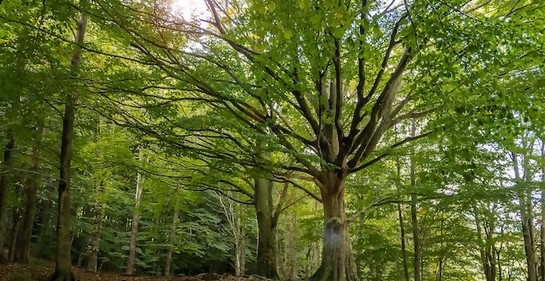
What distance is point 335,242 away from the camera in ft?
27.8

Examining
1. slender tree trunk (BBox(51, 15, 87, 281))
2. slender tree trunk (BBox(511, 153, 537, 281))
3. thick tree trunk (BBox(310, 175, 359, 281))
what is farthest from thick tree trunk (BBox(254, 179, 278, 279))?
slender tree trunk (BBox(511, 153, 537, 281))

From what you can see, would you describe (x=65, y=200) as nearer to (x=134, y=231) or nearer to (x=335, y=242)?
(x=335, y=242)

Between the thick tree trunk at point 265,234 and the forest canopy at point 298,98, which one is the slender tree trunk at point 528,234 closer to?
the forest canopy at point 298,98

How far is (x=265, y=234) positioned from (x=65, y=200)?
5067 mm

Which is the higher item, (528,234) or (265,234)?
(528,234)

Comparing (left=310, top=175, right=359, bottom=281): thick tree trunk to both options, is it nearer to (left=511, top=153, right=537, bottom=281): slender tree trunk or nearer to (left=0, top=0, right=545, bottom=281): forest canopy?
(left=0, top=0, right=545, bottom=281): forest canopy

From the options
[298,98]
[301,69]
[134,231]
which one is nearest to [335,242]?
[298,98]

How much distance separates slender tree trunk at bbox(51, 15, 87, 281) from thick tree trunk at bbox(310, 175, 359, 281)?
4.98 meters

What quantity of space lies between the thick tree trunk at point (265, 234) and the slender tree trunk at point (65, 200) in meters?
4.68

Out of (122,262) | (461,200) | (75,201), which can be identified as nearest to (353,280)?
(461,200)

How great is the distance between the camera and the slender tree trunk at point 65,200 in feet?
24.3

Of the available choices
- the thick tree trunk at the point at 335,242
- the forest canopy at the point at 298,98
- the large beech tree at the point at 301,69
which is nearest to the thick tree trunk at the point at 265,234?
the forest canopy at the point at 298,98

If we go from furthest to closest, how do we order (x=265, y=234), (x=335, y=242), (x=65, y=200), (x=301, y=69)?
1. (x=265, y=234)
2. (x=335, y=242)
3. (x=65, y=200)
4. (x=301, y=69)

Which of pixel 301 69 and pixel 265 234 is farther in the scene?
pixel 265 234
